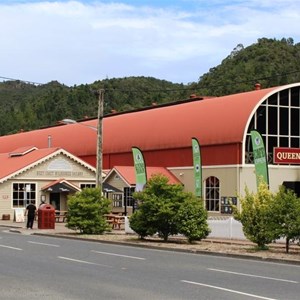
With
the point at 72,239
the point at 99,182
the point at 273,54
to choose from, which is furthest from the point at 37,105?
the point at 72,239

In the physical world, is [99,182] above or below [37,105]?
below

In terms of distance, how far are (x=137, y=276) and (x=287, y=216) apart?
860 centimetres

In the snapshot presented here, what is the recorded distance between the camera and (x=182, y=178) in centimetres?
4884

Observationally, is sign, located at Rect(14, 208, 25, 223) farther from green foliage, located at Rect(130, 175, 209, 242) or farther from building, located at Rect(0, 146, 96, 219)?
green foliage, located at Rect(130, 175, 209, 242)

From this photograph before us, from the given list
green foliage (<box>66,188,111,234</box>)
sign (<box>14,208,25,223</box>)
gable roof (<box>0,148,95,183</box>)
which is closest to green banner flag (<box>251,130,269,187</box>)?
green foliage (<box>66,188,111,234</box>)

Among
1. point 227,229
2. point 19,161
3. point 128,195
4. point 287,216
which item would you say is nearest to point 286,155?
point 128,195

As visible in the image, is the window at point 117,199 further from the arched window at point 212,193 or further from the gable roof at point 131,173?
the arched window at point 212,193

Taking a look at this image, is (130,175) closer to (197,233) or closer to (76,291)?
(197,233)

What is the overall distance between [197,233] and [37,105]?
91.3 metres

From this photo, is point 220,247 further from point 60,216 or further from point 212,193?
point 60,216

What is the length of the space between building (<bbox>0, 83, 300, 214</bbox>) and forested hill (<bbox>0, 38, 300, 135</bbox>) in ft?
43.6

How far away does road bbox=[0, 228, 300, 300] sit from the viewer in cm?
1223

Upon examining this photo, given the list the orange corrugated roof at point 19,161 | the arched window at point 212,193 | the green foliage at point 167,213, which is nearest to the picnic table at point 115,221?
the arched window at point 212,193

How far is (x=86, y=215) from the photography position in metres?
32.6
